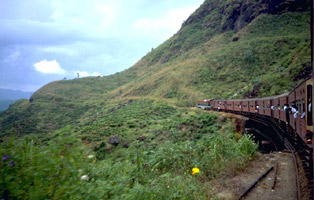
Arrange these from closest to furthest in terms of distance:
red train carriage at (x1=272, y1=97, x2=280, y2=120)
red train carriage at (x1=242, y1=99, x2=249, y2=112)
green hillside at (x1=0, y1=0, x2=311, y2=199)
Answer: green hillside at (x1=0, y1=0, x2=311, y2=199) → red train carriage at (x1=272, y1=97, x2=280, y2=120) → red train carriage at (x1=242, y1=99, x2=249, y2=112)

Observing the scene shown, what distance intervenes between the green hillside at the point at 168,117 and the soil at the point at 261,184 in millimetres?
439

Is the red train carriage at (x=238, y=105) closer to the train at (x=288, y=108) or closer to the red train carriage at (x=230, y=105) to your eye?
the train at (x=288, y=108)

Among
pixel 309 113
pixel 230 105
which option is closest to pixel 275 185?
pixel 309 113

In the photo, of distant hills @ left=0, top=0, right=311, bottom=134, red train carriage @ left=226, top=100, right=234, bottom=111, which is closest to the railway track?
red train carriage @ left=226, top=100, right=234, bottom=111

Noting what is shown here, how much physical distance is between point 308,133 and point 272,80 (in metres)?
32.4

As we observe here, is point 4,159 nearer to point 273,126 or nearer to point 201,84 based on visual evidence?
point 273,126

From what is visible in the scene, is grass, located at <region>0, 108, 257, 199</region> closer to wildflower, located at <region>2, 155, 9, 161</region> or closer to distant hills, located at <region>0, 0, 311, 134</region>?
wildflower, located at <region>2, 155, 9, 161</region>

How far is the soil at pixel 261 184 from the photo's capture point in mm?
6245

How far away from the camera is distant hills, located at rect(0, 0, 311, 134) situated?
41922mm

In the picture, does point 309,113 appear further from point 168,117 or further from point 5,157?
point 168,117

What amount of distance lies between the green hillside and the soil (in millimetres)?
439

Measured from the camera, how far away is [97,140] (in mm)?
25953

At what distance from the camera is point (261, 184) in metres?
7.25

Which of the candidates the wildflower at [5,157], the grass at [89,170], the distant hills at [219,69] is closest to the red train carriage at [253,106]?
the grass at [89,170]
